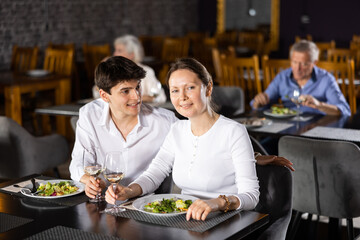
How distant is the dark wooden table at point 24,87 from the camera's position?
5355 mm

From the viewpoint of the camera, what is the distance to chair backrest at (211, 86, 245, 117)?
14.5 feet

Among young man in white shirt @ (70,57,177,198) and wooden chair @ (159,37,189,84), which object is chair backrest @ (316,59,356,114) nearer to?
young man in white shirt @ (70,57,177,198)

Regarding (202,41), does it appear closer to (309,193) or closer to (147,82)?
(147,82)

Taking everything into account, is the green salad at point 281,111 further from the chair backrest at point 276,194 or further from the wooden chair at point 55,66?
the wooden chair at point 55,66

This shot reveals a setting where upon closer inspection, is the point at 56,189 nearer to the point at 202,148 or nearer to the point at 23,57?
the point at 202,148

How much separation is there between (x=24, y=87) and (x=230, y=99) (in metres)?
2.22

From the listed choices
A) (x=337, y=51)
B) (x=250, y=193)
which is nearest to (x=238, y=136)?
(x=250, y=193)

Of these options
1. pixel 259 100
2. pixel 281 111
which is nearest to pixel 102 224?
pixel 281 111

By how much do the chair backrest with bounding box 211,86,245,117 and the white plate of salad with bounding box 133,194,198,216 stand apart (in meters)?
2.49

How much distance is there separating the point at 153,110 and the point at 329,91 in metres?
1.83

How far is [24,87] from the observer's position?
18.1ft

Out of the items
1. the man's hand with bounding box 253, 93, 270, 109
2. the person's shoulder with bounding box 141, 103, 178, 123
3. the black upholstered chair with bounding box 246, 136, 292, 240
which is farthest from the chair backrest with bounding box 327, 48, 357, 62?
the black upholstered chair with bounding box 246, 136, 292, 240

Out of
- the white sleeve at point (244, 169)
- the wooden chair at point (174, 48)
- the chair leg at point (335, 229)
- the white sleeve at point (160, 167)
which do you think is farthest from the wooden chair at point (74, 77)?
the white sleeve at point (244, 169)

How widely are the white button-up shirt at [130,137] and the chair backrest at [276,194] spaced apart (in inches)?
21.2
